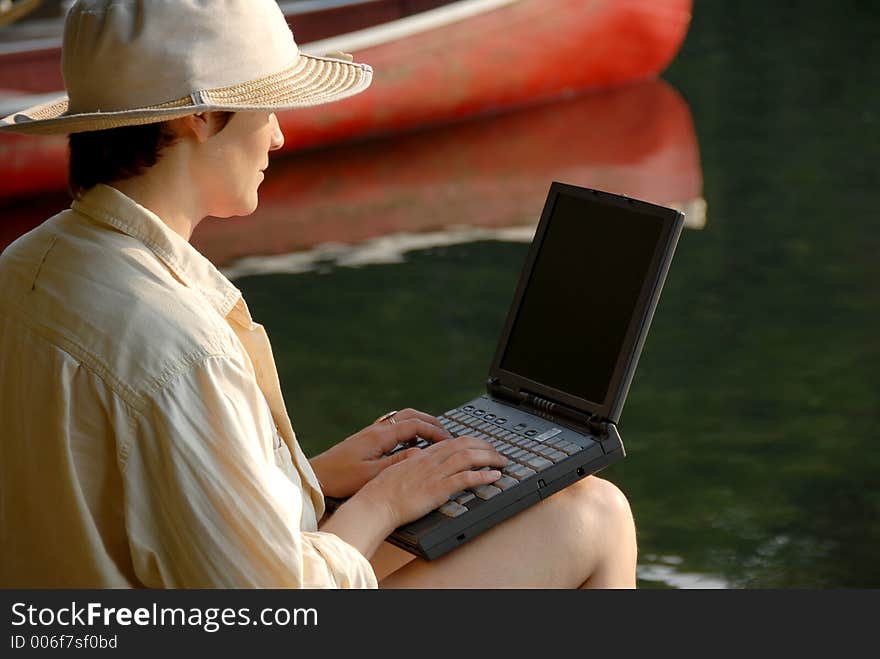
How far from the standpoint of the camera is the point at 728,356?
360cm

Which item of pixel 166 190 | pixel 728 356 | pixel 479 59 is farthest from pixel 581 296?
pixel 479 59

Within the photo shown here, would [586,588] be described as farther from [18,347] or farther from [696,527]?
[696,527]

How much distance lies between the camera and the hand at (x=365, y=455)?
5.43ft

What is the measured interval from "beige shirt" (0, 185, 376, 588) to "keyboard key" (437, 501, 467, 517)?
179 mm

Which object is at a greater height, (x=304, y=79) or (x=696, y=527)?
(x=304, y=79)

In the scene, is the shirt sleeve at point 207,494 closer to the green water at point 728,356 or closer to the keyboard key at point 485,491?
the keyboard key at point 485,491

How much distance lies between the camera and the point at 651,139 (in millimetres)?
5574

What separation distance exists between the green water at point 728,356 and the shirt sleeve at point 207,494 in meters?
1.49

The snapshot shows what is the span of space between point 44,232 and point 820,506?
192 centimetres

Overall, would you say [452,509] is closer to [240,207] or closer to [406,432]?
[406,432]

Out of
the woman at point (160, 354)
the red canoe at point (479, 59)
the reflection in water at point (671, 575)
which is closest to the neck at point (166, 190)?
the woman at point (160, 354)

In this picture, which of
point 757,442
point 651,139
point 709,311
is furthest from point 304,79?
point 651,139

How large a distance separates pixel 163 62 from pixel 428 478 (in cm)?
51

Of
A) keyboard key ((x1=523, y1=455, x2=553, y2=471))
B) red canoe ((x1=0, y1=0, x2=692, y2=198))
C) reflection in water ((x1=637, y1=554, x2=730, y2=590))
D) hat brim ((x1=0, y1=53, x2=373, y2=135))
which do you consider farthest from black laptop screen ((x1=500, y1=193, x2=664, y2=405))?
red canoe ((x1=0, y1=0, x2=692, y2=198))
